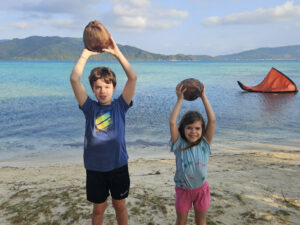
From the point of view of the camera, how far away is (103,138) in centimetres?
300

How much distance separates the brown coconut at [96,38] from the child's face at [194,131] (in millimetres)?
1416

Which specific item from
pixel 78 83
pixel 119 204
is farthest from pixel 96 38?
pixel 119 204

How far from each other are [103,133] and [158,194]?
8.23 feet

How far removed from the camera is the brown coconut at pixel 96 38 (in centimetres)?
311

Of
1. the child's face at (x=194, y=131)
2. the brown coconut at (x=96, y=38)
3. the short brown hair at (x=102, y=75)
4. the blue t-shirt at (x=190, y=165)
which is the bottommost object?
the blue t-shirt at (x=190, y=165)

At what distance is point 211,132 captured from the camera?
→ 10.3 feet

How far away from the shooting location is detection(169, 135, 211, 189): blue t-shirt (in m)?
3.02

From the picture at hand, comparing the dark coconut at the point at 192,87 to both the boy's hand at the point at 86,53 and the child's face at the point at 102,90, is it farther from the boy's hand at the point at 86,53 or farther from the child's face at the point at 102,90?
the boy's hand at the point at 86,53

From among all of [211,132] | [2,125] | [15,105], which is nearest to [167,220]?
[211,132]

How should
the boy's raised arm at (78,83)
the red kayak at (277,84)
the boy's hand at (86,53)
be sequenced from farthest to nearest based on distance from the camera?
the red kayak at (277,84)
the boy's hand at (86,53)
the boy's raised arm at (78,83)

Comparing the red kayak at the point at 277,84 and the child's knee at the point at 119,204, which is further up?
the red kayak at the point at 277,84

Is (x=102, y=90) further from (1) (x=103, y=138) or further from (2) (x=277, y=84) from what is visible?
(2) (x=277, y=84)

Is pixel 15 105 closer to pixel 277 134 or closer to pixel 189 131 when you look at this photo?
pixel 277 134

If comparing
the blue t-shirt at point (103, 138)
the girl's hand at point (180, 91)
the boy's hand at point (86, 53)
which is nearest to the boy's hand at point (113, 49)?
the boy's hand at point (86, 53)
